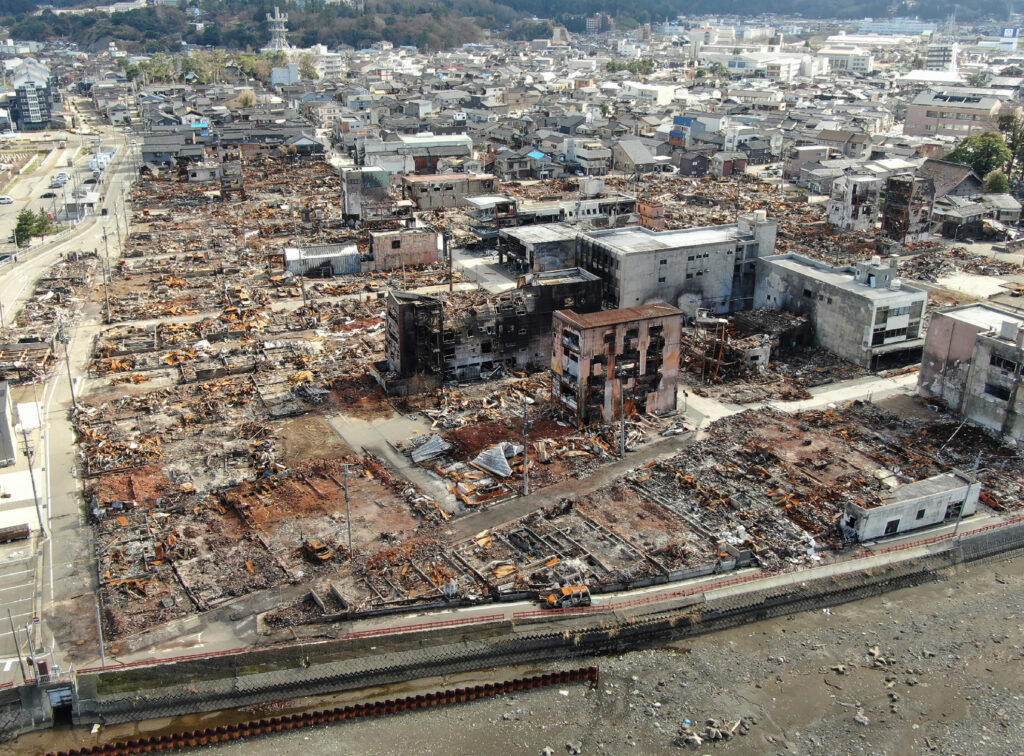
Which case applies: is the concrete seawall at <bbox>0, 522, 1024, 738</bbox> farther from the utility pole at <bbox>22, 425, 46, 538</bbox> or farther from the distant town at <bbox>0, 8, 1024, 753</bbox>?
the utility pole at <bbox>22, 425, 46, 538</bbox>

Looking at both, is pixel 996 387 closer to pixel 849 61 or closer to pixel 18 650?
pixel 18 650

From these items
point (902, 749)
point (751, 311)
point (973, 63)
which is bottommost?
point (902, 749)

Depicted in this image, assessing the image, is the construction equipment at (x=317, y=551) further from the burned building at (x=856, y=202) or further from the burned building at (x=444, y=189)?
the burned building at (x=856, y=202)

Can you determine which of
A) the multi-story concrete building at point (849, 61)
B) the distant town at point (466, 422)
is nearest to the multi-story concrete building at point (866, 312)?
the distant town at point (466, 422)

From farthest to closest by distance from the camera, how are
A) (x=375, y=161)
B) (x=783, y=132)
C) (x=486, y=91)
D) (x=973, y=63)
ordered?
(x=973, y=63) < (x=486, y=91) < (x=783, y=132) < (x=375, y=161)

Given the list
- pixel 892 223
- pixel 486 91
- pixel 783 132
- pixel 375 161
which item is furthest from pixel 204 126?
pixel 892 223

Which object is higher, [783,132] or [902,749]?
[783,132]

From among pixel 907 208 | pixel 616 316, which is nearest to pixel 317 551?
pixel 616 316

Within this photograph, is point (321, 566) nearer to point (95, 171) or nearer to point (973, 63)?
point (95, 171)
